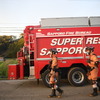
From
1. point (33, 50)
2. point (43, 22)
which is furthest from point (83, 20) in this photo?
point (33, 50)

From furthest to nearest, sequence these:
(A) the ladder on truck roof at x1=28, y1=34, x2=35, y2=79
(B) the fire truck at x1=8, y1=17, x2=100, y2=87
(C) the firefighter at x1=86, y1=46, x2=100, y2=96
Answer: (A) the ladder on truck roof at x1=28, y1=34, x2=35, y2=79, (B) the fire truck at x1=8, y1=17, x2=100, y2=87, (C) the firefighter at x1=86, y1=46, x2=100, y2=96

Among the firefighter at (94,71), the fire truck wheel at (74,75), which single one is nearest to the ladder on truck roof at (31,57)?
the fire truck wheel at (74,75)


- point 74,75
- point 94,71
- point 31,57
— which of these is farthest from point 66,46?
point 94,71

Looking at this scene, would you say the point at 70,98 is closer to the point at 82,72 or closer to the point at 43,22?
the point at 82,72

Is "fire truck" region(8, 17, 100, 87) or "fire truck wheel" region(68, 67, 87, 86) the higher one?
"fire truck" region(8, 17, 100, 87)

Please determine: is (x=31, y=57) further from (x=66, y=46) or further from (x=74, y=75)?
(x=74, y=75)

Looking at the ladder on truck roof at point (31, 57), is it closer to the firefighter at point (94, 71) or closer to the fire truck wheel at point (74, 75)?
the fire truck wheel at point (74, 75)

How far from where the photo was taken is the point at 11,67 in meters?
10.4

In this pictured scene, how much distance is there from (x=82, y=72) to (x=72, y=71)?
48 cm

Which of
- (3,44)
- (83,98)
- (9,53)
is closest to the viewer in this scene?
(83,98)

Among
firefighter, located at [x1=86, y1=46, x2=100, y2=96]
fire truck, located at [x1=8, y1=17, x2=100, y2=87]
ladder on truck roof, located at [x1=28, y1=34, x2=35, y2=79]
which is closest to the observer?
firefighter, located at [x1=86, y1=46, x2=100, y2=96]

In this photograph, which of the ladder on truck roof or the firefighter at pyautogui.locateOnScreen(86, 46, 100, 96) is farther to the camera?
the ladder on truck roof

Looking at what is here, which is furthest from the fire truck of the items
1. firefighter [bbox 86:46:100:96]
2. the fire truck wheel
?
firefighter [bbox 86:46:100:96]

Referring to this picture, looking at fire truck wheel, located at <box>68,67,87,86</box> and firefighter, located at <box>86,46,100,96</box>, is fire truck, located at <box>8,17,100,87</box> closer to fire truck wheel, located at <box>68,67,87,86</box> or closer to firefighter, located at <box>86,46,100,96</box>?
fire truck wheel, located at <box>68,67,87,86</box>
